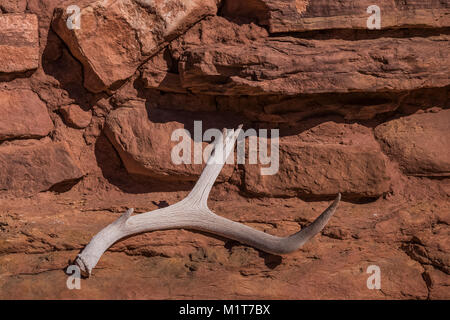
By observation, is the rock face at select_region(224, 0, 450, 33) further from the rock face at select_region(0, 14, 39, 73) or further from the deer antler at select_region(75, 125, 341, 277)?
the rock face at select_region(0, 14, 39, 73)

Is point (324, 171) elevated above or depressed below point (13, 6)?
below

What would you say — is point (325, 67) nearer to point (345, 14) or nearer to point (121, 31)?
point (345, 14)

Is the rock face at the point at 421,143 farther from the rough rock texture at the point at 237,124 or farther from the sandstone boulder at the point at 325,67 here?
the sandstone boulder at the point at 325,67

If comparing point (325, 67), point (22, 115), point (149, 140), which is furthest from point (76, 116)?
point (325, 67)

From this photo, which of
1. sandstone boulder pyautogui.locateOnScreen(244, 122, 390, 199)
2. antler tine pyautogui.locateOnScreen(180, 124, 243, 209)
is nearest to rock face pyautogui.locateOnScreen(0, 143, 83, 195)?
antler tine pyautogui.locateOnScreen(180, 124, 243, 209)

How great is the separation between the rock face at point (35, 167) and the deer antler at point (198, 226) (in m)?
0.67

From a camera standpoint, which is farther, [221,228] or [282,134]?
[282,134]

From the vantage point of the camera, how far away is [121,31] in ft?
9.44

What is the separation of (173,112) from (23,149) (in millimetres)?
1013

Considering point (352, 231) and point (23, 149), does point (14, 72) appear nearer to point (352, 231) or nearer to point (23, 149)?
point (23, 149)

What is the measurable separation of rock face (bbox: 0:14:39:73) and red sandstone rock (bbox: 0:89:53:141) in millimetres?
166

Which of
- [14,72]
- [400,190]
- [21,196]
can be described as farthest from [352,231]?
[14,72]

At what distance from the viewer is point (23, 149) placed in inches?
116

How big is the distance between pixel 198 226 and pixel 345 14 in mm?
1660
